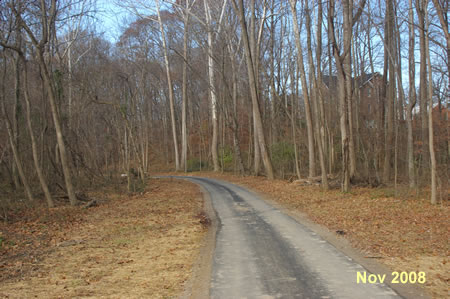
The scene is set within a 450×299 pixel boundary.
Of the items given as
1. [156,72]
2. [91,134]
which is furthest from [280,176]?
[156,72]

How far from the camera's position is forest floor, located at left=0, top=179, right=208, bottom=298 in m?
6.02

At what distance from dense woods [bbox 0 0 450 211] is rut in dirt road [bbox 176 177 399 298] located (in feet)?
22.5

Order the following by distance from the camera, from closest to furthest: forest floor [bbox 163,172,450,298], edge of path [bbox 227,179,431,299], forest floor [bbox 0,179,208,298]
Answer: edge of path [bbox 227,179,431,299] → forest floor [bbox 0,179,208,298] → forest floor [bbox 163,172,450,298]

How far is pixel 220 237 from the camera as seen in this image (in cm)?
927

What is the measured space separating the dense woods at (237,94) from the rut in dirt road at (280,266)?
6.87 metres

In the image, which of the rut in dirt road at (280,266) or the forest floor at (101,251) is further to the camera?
the forest floor at (101,251)

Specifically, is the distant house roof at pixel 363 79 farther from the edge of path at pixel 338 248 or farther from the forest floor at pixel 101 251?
the forest floor at pixel 101 251

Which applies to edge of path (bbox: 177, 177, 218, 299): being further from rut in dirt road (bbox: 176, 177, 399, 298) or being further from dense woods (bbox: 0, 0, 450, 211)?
dense woods (bbox: 0, 0, 450, 211)

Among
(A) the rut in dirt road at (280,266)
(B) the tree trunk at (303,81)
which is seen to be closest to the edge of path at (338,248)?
(A) the rut in dirt road at (280,266)

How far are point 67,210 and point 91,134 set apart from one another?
68.5 ft

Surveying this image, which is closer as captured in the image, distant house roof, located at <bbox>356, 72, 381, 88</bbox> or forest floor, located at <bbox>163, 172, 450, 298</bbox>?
forest floor, located at <bbox>163, 172, 450, 298</bbox>

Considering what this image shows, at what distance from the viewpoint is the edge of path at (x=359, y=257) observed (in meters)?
5.17

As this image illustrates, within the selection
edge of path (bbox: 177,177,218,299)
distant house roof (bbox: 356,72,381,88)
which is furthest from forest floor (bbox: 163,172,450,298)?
distant house roof (bbox: 356,72,381,88)

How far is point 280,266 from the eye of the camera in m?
6.51
